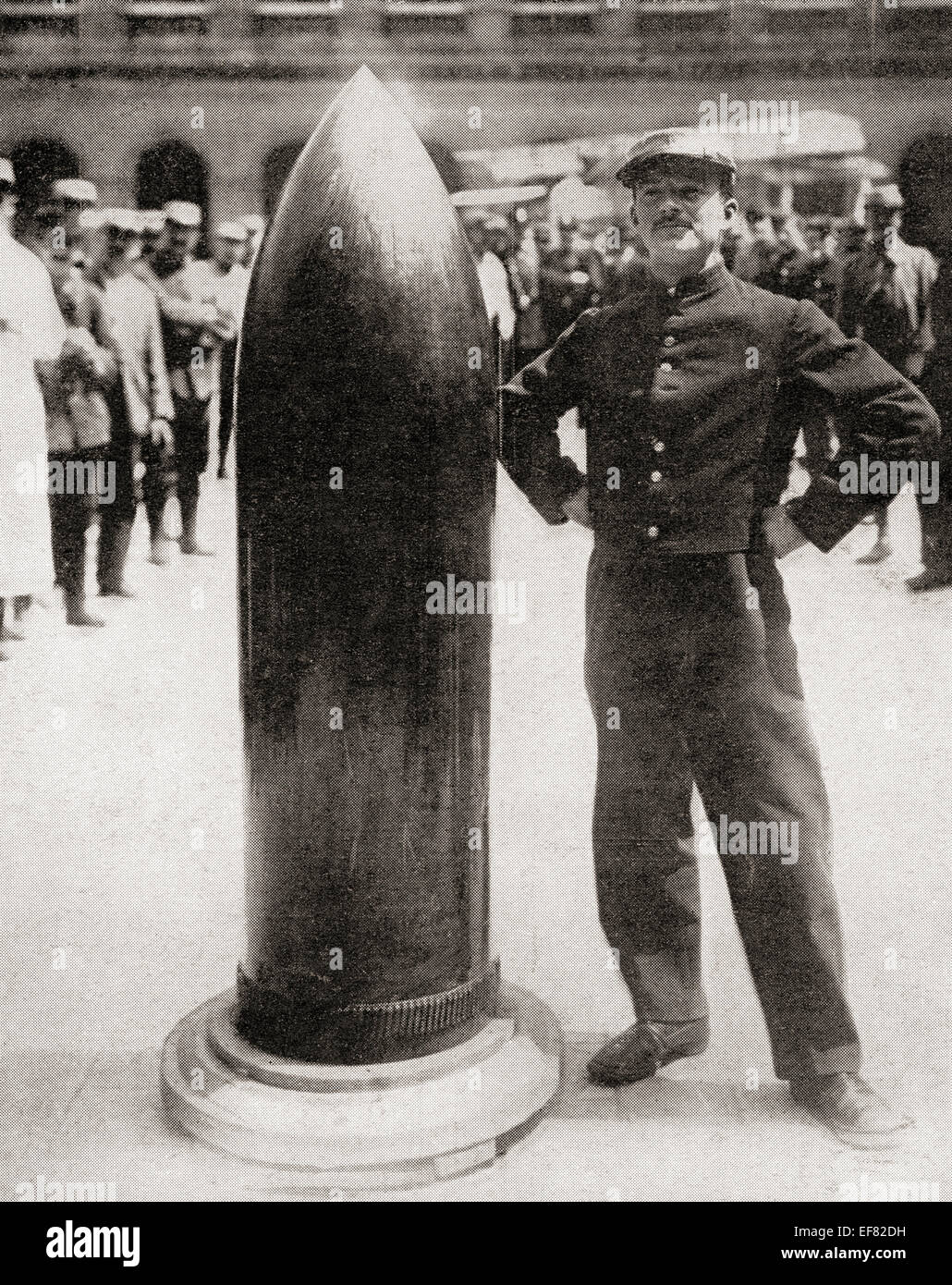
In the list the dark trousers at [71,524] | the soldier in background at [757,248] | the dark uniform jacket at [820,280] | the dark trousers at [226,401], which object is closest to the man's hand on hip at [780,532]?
the soldier in background at [757,248]

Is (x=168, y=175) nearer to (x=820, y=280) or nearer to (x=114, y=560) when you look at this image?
(x=114, y=560)

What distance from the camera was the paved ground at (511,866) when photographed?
3273mm

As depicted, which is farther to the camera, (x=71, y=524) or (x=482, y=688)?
(x=71, y=524)

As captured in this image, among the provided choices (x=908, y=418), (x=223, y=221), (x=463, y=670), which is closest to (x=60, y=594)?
(x=223, y=221)

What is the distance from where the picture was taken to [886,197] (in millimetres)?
4355

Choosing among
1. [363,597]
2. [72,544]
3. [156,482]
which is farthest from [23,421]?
[156,482]

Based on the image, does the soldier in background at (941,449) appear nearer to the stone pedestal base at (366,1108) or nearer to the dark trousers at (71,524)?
the stone pedestal base at (366,1108)

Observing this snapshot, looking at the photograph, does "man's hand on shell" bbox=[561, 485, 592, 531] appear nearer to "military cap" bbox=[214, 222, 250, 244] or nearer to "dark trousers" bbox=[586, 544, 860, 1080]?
A: "dark trousers" bbox=[586, 544, 860, 1080]

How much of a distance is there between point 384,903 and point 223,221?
2.87 m

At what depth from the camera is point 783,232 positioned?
17.0 feet

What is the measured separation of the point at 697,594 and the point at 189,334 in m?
2.45

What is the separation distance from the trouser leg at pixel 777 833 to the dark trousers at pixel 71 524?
2096 mm

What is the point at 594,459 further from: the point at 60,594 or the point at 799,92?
the point at 60,594

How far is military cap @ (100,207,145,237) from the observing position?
4520 mm
